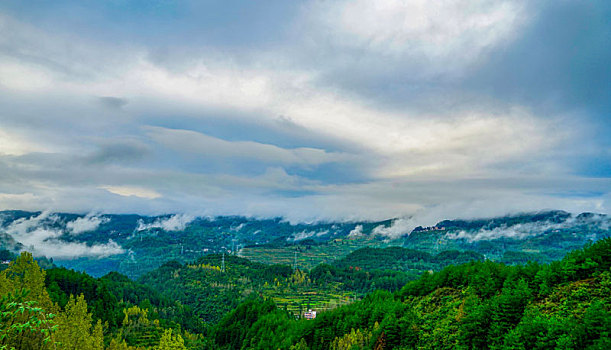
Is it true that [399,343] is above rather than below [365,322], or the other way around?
above

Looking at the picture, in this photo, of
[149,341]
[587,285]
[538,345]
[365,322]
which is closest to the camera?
[538,345]

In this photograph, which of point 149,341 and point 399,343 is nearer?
point 399,343

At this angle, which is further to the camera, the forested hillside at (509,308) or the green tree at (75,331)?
the green tree at (75,331)

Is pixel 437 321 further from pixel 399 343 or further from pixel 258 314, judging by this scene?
pixel 258 314

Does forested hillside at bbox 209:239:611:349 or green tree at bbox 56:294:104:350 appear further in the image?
green tree at bbox 56:294:104:350

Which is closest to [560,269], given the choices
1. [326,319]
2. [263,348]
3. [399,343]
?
[399,343]

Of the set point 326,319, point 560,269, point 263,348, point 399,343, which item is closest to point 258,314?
point 263,348

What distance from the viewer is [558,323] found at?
25422mm

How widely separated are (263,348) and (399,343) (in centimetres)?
9523

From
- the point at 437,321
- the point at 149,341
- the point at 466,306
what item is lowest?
the point at 149,341

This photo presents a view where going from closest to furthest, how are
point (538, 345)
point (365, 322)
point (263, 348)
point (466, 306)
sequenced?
point (538, 345) → point (466, 306) → point (365, 322) → point (263, 348)

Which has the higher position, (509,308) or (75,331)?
(509,308)

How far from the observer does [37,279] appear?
35375mm

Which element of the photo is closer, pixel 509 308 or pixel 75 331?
pixel 75 331
